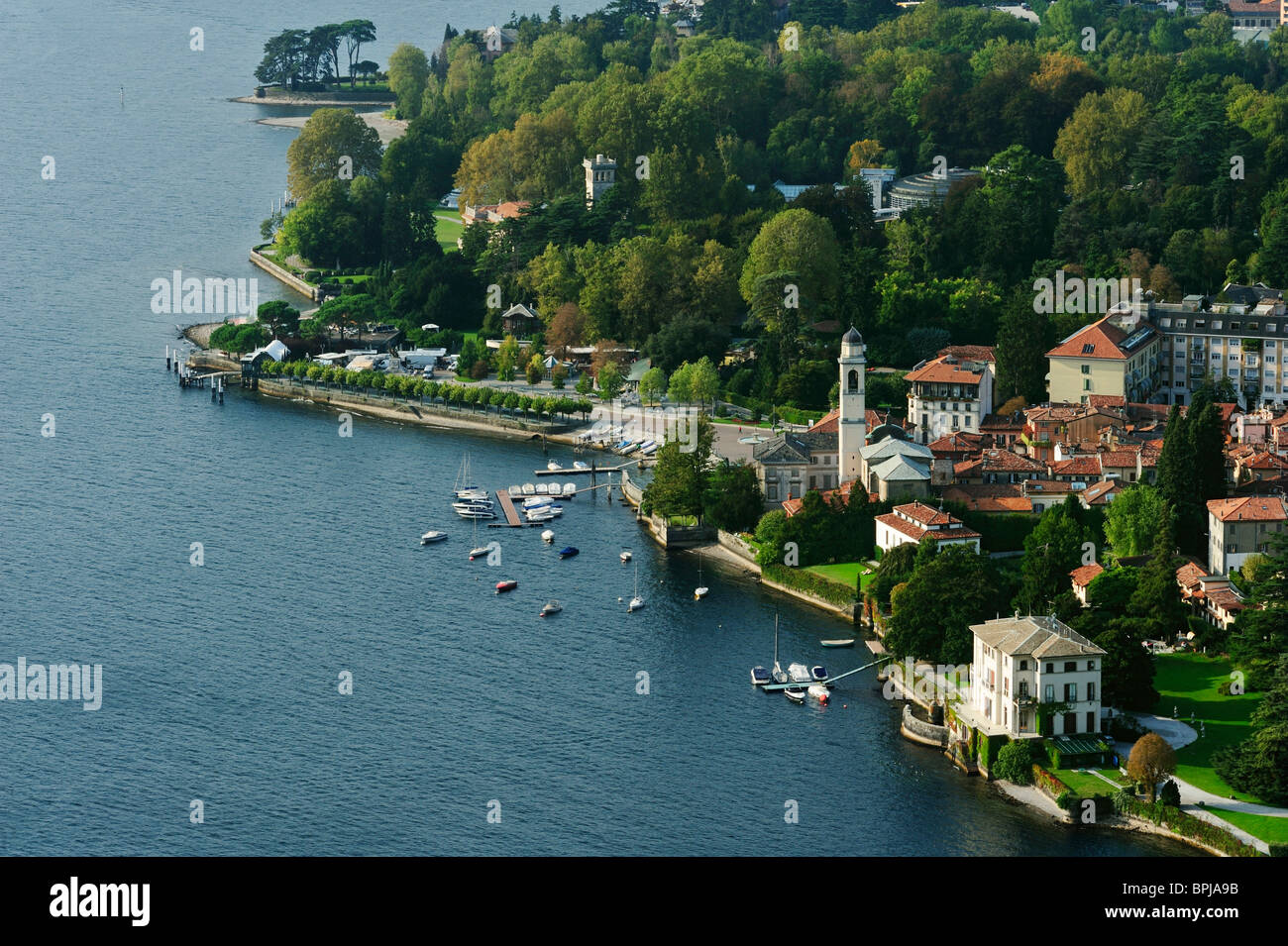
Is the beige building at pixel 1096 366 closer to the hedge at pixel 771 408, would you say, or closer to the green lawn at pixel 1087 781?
the hedge at pixel 771 408

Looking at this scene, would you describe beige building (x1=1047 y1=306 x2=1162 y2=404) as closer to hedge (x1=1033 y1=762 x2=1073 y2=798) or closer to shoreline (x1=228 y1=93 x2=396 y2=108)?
hedge (x1=1033 y1=762 x2=1073 y2=798)

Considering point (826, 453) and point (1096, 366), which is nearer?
point (826, 453)

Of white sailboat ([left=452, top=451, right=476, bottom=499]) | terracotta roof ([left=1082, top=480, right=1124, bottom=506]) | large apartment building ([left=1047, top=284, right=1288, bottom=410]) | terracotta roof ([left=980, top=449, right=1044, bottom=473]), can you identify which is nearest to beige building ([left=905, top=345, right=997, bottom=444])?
large apartment building ([left=1047, top=284, right=1288, bottom=410])

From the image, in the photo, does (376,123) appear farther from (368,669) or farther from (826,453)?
(368,669)

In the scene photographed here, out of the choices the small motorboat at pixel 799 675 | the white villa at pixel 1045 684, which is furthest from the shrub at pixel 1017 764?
the small motorboat at pixel 799 675

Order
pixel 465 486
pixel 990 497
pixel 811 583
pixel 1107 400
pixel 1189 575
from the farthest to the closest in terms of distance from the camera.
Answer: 1. pixel 465 486
2. pixel 1107 400
3. pixel 990 497
4. pixel 811 583
5. pixel 1189 575

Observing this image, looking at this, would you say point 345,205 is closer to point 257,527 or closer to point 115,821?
point 257,527

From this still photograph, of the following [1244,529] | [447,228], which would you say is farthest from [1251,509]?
[447,228]
